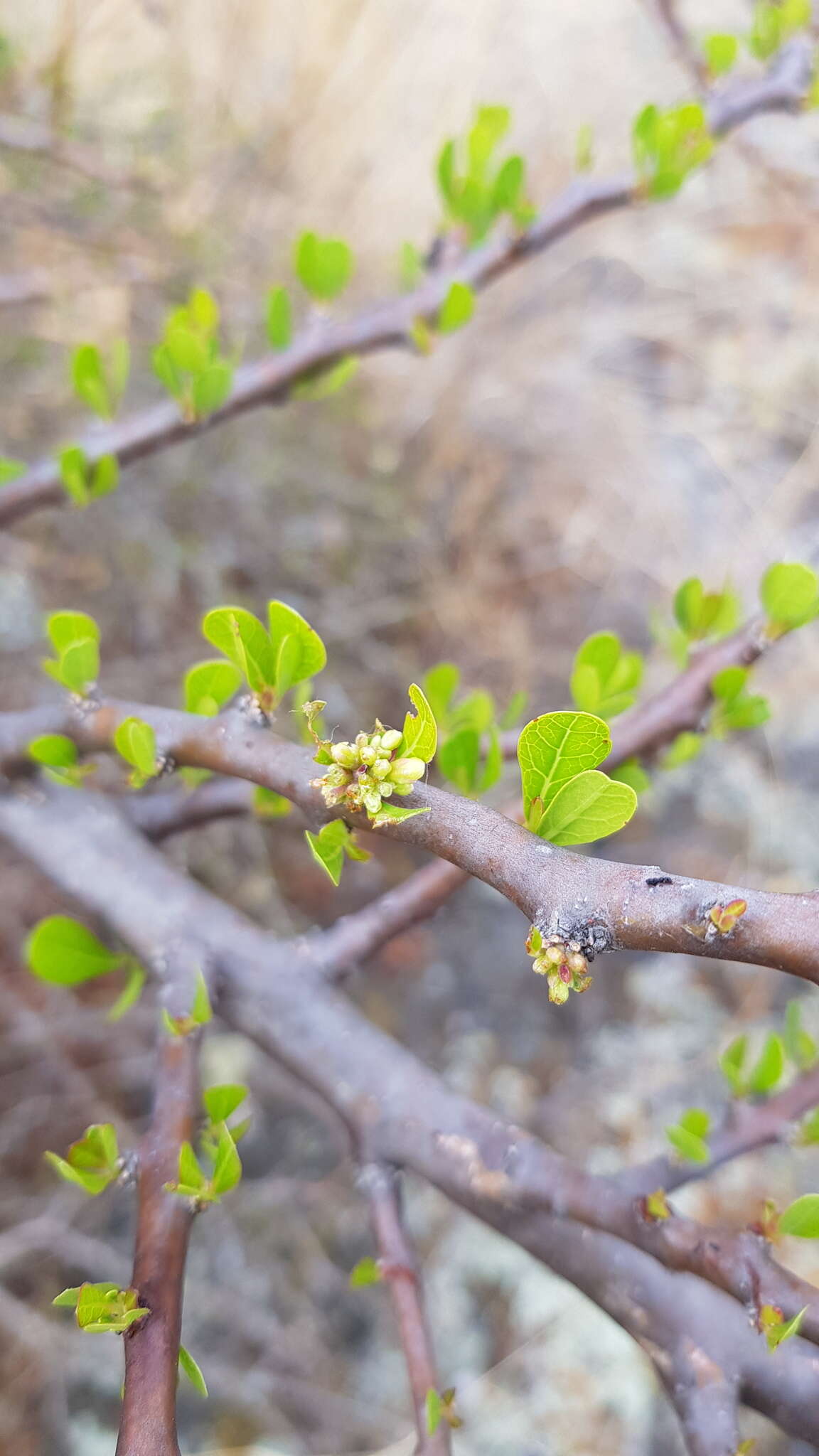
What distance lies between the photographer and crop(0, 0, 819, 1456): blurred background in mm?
1423

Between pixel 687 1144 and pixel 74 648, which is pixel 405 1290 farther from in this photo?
pixel 74 648

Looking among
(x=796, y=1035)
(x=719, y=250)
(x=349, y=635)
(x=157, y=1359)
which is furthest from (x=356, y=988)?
(x=719, y=250)

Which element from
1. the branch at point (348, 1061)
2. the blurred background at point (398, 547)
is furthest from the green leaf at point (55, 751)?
the blurred background at point (398, 547)

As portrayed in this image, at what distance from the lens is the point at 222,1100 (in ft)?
1.73

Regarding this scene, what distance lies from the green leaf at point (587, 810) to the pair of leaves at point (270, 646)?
13 centimetres

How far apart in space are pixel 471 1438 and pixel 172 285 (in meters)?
2.07

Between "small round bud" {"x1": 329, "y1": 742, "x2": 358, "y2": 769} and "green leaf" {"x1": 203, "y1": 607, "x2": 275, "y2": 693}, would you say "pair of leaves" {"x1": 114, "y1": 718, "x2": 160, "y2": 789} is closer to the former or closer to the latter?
"green leaf" {"x1": 203, "y1": 607, "x2": 275, "y2": 693}

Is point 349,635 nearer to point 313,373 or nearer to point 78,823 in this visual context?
point 313,373

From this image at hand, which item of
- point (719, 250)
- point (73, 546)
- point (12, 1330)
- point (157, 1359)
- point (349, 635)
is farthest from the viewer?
point (719, 250)

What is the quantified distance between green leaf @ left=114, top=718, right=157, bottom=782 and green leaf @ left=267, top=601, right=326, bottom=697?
0.33 feet

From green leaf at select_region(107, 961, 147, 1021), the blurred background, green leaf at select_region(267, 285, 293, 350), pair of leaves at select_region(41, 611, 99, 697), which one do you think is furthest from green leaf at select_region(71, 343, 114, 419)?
the blurred background

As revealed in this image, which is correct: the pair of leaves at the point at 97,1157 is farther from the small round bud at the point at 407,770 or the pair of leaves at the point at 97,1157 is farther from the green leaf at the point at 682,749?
the green leaf at the point at 682,749

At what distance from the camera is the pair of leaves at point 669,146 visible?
819 mm

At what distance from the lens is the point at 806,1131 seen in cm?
64
